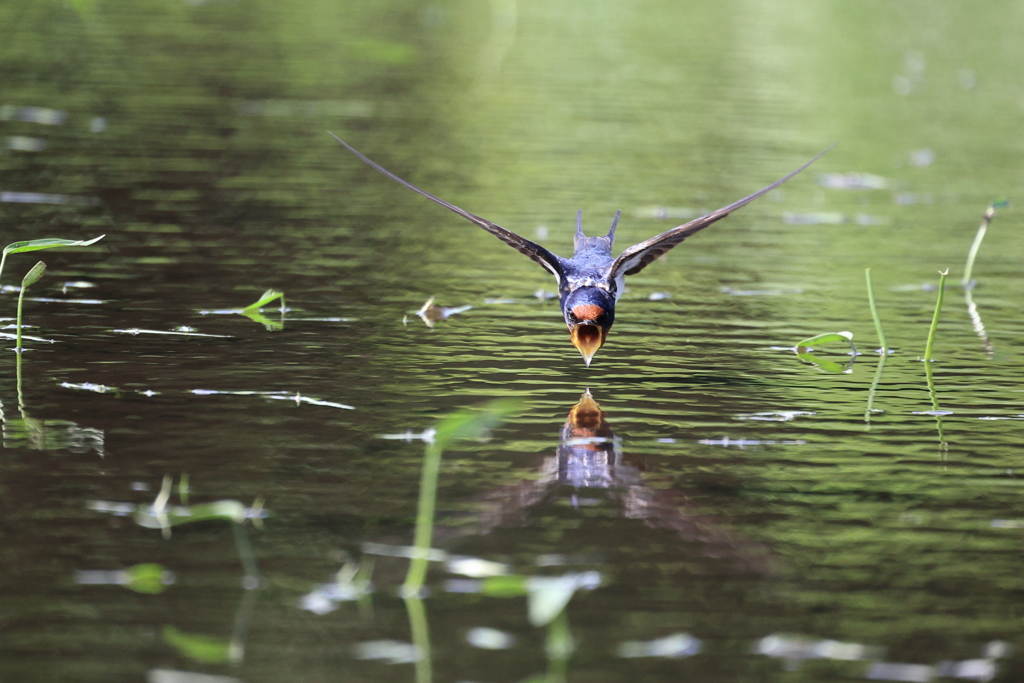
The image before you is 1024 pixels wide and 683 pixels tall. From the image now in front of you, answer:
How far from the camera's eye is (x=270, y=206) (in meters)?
10.2

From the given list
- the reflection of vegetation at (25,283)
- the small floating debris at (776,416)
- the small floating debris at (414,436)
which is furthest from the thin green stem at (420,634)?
the reflection of vegetation at (25,283)

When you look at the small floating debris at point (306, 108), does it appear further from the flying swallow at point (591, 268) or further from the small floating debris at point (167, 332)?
the flying swallow at point (591, 268)

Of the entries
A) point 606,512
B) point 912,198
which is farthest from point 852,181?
point 606,512

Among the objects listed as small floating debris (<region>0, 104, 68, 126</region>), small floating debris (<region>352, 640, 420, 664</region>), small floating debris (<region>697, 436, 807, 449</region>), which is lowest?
small floating debris (<region>352, 640, 420, 664</region>)

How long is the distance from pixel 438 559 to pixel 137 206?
21.5 feet

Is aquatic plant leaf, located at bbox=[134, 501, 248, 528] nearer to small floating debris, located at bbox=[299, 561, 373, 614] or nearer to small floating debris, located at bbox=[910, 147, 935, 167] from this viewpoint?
small floating debris, located at bbox=[299, 561, 373, 614]

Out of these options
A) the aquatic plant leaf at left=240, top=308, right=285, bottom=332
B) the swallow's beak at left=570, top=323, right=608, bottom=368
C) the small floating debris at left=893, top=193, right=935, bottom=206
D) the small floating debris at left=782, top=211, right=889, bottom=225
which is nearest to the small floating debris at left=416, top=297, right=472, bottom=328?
the aquatic plant leaf at left=240, top=308, right=285, bottom=332

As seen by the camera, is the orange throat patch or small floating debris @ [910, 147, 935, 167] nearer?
the orange throat patch

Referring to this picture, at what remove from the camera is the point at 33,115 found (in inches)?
525

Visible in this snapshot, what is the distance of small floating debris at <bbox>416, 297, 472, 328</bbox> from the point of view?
743cm

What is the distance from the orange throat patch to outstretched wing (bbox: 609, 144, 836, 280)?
15.8 inches

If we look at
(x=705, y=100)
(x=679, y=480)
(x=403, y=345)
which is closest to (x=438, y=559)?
(x=679, y=480)

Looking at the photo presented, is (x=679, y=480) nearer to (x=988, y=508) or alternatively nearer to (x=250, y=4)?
(x=988, y=508)

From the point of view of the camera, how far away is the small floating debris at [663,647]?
144 inches
